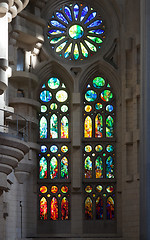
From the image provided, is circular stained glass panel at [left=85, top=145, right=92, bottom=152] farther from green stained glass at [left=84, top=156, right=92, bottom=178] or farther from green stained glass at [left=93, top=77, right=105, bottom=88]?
green stained glass at [left=93, top=77, right=105, bottom=88]

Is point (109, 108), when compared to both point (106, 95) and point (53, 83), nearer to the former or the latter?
point (106, 95)

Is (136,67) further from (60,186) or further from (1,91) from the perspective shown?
(1,91)

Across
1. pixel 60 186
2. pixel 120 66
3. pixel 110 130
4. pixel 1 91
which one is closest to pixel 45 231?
pixel 60 186

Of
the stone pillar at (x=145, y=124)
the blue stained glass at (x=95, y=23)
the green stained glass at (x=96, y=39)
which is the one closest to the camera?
the stone pillar at (x=145, y=124)

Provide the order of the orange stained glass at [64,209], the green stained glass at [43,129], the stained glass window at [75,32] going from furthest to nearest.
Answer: the stained glass window at [75,32]
the green stained glass at [43,129]
the orange stained glass at [64,209]

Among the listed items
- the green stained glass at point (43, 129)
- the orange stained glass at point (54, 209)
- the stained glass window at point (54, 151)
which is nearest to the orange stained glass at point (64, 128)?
the stained glass window at point (54, 151)

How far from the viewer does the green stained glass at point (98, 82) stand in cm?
2961

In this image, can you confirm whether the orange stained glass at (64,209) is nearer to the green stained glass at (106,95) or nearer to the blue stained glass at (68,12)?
the green stained glass at (106,95)

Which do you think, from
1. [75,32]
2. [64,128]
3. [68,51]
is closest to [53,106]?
[64,128]

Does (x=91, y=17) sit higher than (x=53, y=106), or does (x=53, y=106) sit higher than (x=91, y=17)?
(x=91, y=17)

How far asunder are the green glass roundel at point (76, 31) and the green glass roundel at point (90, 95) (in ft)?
6.74

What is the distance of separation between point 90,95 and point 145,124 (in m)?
4.91

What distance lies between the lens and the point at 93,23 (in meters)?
30.1

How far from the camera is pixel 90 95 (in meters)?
29.5
